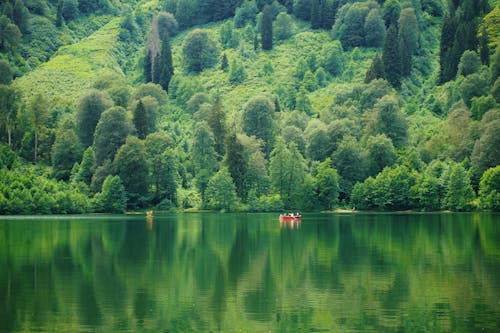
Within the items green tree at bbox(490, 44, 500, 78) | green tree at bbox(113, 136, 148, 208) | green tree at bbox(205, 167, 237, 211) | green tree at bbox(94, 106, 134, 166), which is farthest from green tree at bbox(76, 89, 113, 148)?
green tree at bbox(490, 44, 500, 78)

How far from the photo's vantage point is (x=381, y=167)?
146 metres

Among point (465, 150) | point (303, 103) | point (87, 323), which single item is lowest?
point (87, 323)

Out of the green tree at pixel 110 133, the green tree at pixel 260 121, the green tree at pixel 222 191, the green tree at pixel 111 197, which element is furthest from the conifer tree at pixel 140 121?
the green tree at pixel 260 121

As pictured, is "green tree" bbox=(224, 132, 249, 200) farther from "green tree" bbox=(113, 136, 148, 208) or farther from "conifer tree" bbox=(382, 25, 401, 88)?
"conifer tree" bbox=(382, 25, 401, 88)

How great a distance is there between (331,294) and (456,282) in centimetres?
A: 767

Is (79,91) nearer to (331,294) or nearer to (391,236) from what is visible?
(391,236)

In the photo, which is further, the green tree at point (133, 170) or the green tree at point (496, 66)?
the green tree at point (496, 66)

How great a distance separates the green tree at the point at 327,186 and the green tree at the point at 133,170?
2871 cm

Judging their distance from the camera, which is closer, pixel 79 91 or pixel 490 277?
pixel 490 277

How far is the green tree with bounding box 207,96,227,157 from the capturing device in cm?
15538

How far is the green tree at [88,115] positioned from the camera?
154125 mm

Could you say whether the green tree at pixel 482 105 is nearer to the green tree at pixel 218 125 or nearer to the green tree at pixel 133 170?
the green tree at pixel 218 125

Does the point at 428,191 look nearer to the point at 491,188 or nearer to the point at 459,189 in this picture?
the point at 459,189

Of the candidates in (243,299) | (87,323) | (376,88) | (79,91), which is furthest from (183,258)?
(79,91)
